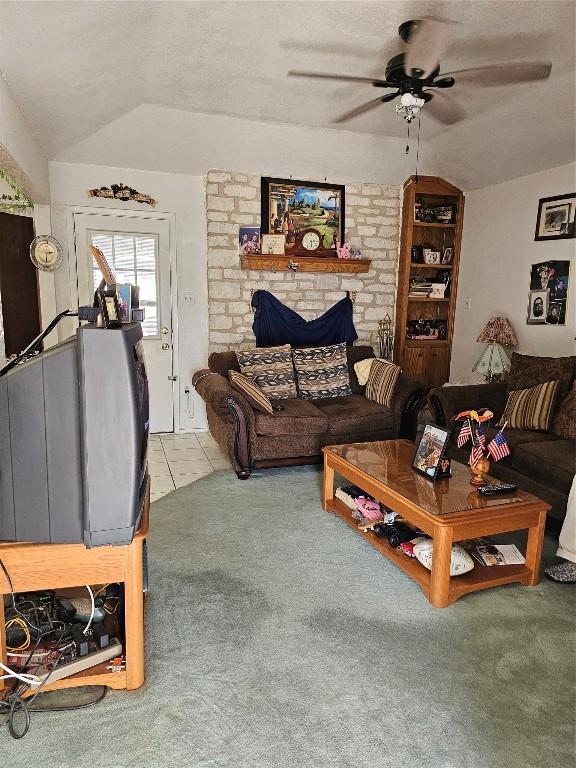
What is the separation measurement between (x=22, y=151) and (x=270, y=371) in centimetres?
227

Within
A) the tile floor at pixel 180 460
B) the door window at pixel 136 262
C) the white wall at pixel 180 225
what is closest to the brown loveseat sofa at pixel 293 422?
→ the tile floor at pixel 180 460

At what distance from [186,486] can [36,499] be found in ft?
7.09

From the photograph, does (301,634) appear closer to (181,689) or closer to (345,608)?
(345,608)

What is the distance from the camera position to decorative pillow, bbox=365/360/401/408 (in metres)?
4.24

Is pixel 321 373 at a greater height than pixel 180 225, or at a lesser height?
lesser

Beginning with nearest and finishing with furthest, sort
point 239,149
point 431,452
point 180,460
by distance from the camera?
point 431,452
point 180,460
point 239,149

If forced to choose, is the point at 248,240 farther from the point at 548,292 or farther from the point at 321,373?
the point at 548,292

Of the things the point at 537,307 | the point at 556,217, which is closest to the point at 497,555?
the point at 537,307

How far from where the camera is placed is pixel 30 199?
4000 millimetres

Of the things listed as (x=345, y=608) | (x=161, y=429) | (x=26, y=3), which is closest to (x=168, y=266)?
(x=161, y=429)

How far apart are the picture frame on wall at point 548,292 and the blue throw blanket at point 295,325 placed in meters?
1.65

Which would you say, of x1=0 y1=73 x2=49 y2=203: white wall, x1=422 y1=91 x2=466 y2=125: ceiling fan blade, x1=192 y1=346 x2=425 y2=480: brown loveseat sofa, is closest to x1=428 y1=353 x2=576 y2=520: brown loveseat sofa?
x1=192 y1=346 x2=425 y2=480: brown loveseat sofa

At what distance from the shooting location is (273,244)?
4816mm

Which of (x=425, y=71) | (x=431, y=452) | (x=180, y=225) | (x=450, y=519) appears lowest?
(x=450, y=519)
